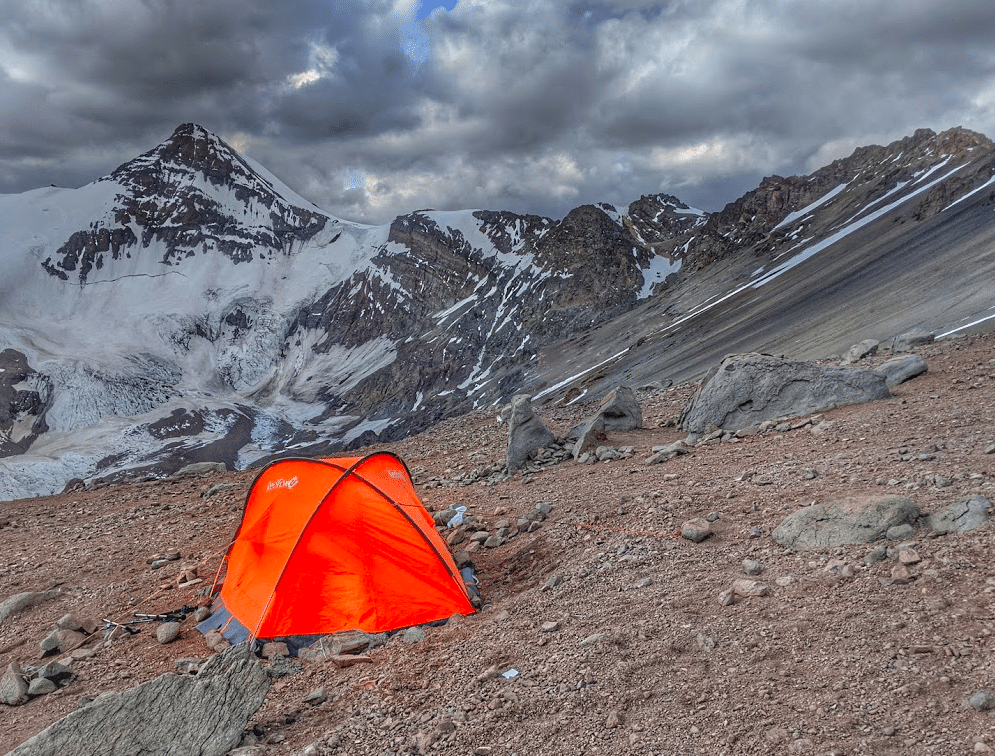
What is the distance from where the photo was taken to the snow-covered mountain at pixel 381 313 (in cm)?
8194

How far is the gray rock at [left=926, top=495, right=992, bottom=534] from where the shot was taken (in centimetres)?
692

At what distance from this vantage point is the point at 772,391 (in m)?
14.9

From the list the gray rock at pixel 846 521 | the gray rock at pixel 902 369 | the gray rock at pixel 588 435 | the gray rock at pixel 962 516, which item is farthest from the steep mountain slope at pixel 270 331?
the gray rock at pixel 962 516

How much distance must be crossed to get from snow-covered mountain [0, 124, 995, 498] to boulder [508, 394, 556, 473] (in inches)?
1041

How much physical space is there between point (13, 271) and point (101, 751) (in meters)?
219

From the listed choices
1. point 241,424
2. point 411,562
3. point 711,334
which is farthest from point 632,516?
point 241,424

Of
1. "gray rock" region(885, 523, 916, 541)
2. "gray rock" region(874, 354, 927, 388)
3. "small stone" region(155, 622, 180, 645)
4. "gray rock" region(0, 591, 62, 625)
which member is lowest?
"gray rock" region(874, 354, 927, 388)

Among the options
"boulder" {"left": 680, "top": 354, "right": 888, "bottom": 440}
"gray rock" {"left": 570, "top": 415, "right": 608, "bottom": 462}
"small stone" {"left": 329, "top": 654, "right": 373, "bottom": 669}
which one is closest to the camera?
"small stone" {"left": 329, "top": 654, "right": 373, "bottom": 669}

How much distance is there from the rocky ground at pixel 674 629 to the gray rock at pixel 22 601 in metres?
0.12

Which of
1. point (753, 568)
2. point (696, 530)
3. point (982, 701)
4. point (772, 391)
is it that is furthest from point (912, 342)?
point (982, 701)

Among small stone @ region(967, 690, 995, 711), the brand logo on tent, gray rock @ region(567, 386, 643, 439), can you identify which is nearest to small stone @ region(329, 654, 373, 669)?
the brand logo on tent

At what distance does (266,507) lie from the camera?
10.5m

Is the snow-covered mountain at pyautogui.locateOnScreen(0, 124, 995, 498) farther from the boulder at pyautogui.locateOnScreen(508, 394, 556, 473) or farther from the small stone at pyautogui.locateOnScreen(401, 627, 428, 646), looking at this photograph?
the small stone at pyautogui.locateOnScreen(401, 627, 428, 646)

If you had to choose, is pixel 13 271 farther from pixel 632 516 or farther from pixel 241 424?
pixel 632 516
